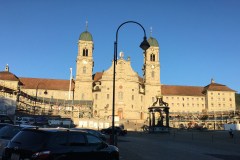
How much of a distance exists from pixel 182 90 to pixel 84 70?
49.0 m

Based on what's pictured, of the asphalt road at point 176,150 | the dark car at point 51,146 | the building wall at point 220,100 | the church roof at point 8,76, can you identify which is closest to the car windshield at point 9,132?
the dark car at point 51,146

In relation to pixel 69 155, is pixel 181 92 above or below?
above

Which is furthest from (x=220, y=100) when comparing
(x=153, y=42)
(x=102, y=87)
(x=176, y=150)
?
(x=176, y=150)

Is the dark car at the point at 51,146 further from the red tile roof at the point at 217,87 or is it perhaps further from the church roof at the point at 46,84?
the red tile roof at the point at 217,87

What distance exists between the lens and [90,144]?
31.5ft

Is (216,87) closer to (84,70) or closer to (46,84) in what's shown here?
(84,70)

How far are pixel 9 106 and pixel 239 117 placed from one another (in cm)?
6681

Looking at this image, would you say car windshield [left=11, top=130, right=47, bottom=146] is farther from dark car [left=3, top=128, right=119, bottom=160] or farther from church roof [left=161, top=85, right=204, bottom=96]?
church roof [left=161, top=85, right=204, bottom=96]

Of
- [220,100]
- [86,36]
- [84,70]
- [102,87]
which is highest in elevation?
[86,36]

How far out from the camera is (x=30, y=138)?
841 centimetres

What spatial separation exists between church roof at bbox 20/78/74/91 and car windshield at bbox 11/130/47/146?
310 ft

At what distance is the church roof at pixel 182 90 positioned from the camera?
118025mm

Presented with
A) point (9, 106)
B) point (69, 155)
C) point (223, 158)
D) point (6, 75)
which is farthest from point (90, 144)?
point (6, 75)

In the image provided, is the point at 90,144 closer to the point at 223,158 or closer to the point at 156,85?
the point at 223,158
